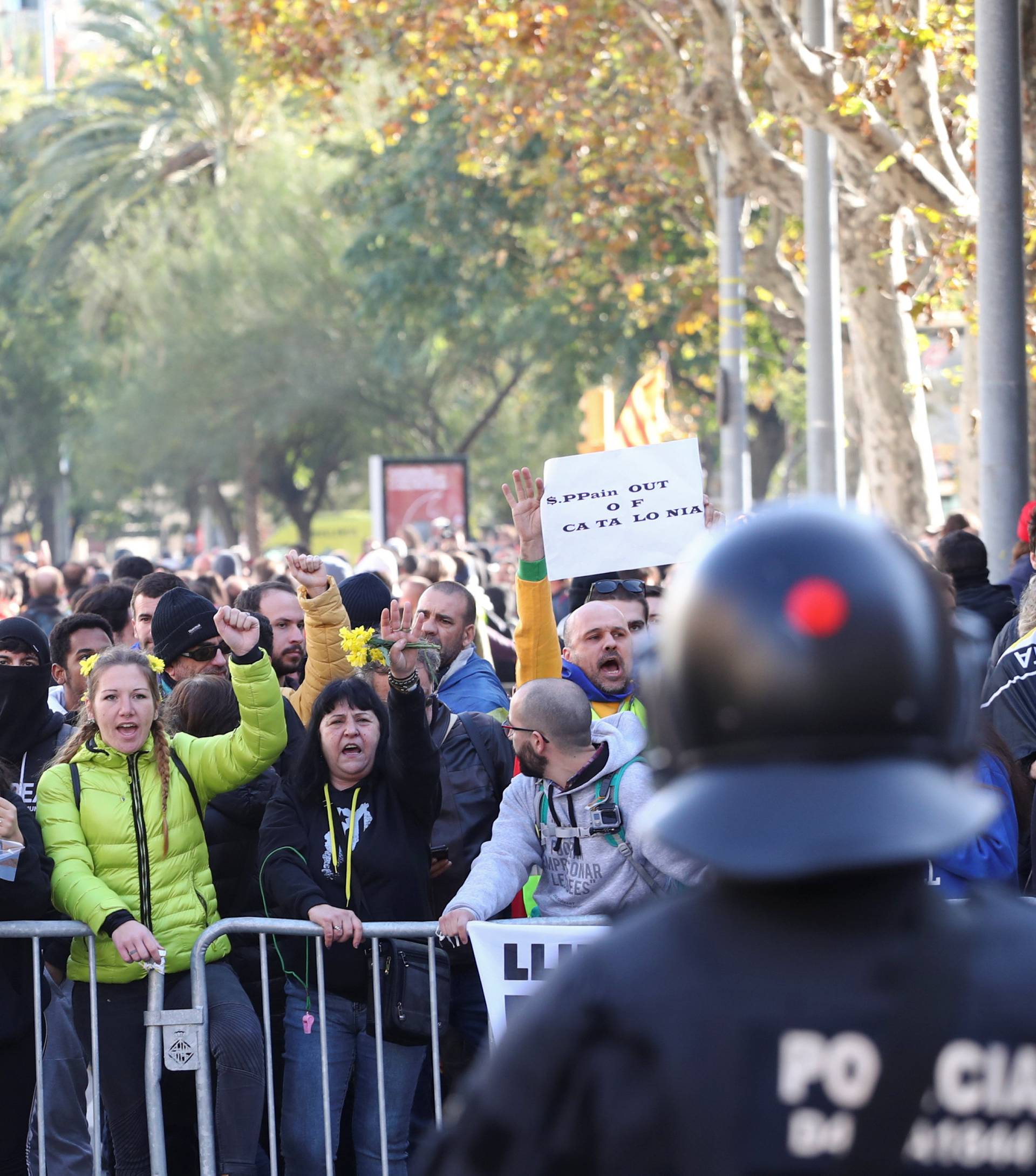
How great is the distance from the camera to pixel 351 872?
4945 millimetres

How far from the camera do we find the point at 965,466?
16.4 metres

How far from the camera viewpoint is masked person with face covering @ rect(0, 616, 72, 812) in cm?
562

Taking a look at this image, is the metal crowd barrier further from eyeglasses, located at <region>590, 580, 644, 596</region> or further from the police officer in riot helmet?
the police officer in riot helmet

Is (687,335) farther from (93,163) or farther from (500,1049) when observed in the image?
(500,1049)

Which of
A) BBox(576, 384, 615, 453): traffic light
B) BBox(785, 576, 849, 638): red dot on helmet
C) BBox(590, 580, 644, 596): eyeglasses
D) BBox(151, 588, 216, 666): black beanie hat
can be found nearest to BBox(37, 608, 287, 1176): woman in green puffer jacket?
BBox(151, 588, 216, 666): black beanie hat

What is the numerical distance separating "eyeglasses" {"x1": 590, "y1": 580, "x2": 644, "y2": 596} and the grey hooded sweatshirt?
215 cm

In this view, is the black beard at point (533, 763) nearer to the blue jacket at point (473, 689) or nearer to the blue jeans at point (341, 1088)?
the blue jeans at point (341, 1088)

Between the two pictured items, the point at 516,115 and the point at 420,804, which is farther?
the point at 516,115

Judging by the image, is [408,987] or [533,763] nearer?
[533,763]

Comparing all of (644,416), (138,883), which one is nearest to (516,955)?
(138,883)

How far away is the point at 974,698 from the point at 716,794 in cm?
27

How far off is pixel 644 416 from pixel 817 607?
14.8 metres

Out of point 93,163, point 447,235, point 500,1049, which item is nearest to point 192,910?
point 500,1049

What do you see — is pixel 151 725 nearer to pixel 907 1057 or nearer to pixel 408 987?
pixel 408 987
